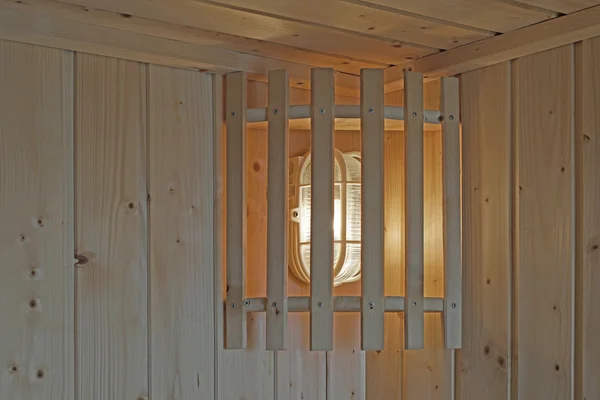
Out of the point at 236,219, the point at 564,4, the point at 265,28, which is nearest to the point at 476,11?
the point at 564,4

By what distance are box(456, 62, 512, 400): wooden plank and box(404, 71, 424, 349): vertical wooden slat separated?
15 centimetres

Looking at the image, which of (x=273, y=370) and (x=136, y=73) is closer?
(x=136, y=73)

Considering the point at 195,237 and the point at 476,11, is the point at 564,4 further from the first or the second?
the point at 195,237

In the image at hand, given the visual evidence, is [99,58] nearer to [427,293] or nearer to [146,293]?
[146,293]

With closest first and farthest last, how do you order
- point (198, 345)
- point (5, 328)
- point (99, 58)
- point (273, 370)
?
point (5, 328) < point (99, 58) < point (198, 345) < point (273, 370)

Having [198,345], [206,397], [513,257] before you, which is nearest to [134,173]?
[198,345]

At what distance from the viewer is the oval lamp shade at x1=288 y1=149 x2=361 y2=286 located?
6.26 feet

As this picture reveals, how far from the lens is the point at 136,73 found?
180 cm

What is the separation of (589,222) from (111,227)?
1015mm

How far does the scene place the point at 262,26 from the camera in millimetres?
1687

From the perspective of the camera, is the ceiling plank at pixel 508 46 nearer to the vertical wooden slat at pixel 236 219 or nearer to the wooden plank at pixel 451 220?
the wooden plank at pixel 451 220

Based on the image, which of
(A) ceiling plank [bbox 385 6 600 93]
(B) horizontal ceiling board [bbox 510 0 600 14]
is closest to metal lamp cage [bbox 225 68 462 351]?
(A) ceiling plank [bbox 385 6 600 93]

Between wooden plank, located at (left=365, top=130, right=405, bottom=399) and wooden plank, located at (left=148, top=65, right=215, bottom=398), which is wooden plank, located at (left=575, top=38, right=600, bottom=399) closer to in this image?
wooden plank, located at (left=365, top=130, right=405, bottom=399)

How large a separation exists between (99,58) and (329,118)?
20.8 inches
